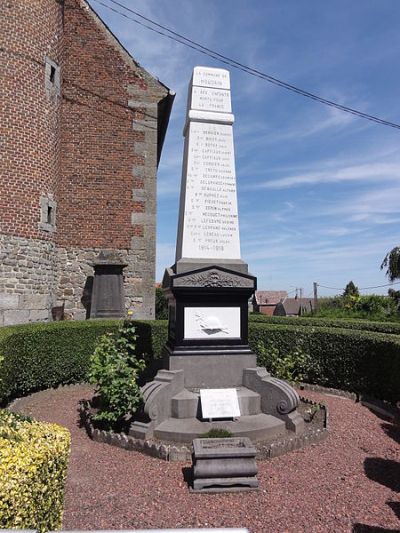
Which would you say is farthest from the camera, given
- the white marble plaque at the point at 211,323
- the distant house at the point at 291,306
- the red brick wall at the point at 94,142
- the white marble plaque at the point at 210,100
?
the distant house at the point at 291,306

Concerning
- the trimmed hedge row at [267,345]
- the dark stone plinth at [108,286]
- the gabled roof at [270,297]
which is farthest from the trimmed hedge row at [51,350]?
the gabled roof at [270,297]

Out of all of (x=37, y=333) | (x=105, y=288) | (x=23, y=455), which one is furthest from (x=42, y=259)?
(x=23, y=455)

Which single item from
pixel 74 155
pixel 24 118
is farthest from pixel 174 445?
pixel 74 155

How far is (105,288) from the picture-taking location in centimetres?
1191

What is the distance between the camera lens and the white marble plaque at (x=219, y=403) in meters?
5.29

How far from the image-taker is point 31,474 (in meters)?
2.40

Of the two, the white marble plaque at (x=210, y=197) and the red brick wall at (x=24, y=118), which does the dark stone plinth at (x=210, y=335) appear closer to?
the white marble plaque at (x=210, y=197)

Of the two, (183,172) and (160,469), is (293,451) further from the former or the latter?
(183,172)

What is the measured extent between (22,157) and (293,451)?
31.4 ft

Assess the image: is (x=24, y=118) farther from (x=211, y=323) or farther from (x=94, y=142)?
(x=211, y=323)

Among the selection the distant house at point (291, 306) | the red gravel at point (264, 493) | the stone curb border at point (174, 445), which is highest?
the distant house at point (291, 306)

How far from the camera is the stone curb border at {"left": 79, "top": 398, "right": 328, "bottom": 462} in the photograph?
15.1 ft

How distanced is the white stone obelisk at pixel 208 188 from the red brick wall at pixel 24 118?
19.2 ft

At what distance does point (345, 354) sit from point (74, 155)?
30.1 feet
